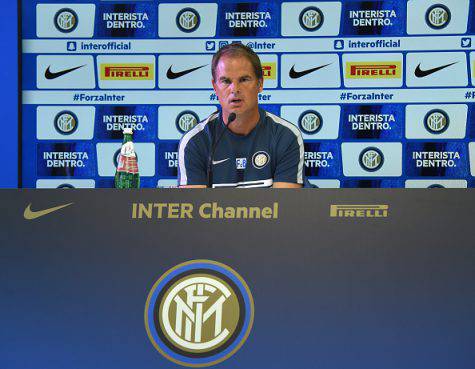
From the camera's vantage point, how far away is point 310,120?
337 cm

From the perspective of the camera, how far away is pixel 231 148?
A: 2377 millimetres

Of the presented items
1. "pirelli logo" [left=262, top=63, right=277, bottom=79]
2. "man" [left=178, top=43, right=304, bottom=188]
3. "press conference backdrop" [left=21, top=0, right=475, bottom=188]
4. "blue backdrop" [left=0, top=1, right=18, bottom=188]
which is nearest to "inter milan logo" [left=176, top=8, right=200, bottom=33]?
"press conference backdrop" [left=21, top=0, right=475, bottom=188]

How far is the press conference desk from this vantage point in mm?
1314

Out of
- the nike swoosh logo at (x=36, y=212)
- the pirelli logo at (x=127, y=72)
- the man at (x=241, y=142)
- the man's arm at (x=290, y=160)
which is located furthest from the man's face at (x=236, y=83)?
the nike swoosh logo at (x=36, y=212)

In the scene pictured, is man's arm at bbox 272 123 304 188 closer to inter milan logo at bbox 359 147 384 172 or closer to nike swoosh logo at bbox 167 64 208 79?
inter milan logo at bbox 359 147 384 172

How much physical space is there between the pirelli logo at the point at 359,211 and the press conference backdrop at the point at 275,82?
2045mm

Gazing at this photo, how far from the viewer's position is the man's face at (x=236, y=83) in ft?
7.93

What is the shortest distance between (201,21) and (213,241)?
7.47ft

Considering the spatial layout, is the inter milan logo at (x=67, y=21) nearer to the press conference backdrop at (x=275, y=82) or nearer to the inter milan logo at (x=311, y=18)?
the press conference backdrop at (x=275, y=82)

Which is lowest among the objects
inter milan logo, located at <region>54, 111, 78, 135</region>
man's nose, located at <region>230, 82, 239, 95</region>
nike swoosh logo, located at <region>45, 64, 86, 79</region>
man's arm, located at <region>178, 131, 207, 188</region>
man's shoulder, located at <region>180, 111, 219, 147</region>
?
man's arm, located at <region>178, 131, 207, 188</region>

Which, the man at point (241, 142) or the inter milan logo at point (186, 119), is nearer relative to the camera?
the man at point (241, 142)

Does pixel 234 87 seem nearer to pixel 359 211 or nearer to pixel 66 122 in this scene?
pixel 359 211

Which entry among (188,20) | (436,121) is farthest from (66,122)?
(436,121)

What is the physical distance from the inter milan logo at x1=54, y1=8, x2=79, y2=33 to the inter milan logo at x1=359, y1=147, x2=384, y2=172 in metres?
1.72
